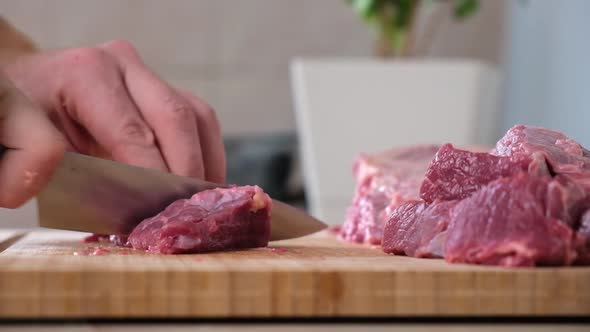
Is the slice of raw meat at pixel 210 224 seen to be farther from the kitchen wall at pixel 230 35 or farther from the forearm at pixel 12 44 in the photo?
the kitchen wall at pixel 230 35

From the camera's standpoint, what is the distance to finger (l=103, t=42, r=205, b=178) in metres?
2.20

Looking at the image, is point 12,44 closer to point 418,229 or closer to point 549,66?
point 418,229

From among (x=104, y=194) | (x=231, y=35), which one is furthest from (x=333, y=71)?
(x=104, y=194)

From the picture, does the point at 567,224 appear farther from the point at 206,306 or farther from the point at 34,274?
the point at 34,274

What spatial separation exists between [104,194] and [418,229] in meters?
0.69

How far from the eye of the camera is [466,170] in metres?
1.68

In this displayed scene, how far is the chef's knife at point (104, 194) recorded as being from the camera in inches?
73.1

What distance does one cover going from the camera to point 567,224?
151 cm

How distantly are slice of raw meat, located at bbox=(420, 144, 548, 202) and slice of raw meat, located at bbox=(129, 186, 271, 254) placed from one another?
381 millimetres

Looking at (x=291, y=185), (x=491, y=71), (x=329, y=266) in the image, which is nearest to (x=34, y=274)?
(x=329, y=266)

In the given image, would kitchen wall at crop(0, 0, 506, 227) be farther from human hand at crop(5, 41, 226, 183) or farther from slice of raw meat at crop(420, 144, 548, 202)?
slice of raw meat at crop(420, 144, 548, 202)

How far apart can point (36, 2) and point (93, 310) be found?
604 cm

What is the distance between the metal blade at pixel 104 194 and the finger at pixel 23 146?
0.58ft

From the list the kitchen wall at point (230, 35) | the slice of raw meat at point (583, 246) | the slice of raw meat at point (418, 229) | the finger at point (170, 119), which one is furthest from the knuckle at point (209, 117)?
the kitchen wall at point (230, 35)
